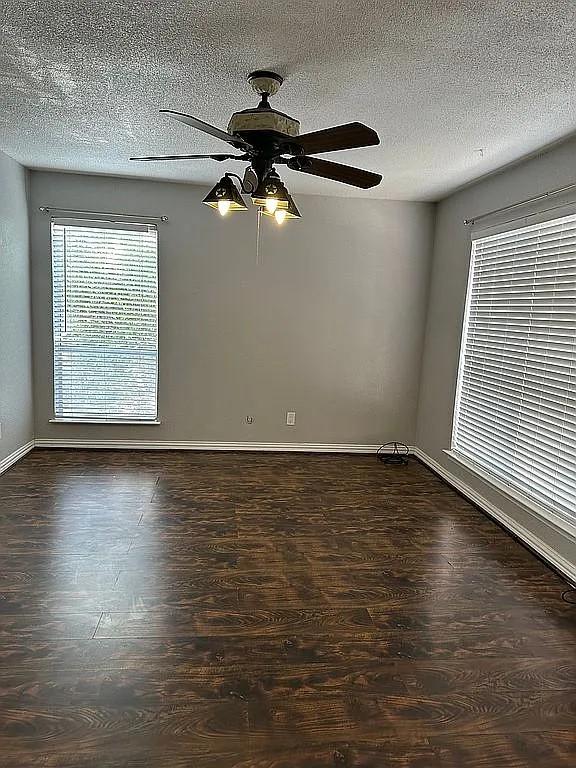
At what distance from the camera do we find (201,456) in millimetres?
4883

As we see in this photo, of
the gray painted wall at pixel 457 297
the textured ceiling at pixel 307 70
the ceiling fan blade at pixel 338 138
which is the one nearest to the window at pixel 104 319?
the textured ceiling at pixel 307 70

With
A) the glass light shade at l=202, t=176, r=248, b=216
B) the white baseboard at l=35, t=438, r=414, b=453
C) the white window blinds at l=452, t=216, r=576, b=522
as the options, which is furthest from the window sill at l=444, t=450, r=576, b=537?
the glass light shade at l=202, t=176, r=248, b=216

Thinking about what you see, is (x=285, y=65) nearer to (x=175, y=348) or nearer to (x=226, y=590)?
(x=226, y=590)

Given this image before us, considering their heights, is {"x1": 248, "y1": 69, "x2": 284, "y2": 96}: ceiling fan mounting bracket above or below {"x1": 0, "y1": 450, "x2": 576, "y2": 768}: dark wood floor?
above

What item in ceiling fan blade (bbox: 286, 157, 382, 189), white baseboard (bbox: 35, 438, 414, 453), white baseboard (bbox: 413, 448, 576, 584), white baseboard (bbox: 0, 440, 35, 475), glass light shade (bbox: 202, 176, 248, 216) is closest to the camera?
ceiling fan blade (bbox: 286, 157, 382, 189)

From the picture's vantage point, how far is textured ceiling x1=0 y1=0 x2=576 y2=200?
6.24 feet

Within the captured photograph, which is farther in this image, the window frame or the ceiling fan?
the window frame

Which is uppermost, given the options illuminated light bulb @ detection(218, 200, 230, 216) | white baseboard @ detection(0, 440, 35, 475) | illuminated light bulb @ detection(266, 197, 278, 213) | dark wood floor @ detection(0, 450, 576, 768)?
illuminated light bulb @ detection(218, 200, 230, 216)

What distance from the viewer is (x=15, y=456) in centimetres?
441

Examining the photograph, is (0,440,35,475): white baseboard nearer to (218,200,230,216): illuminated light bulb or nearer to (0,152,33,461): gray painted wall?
(0,152,33,461): gray painted wall

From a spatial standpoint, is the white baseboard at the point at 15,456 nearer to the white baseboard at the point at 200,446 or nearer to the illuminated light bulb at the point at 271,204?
the white baseboard at the point at 200,446

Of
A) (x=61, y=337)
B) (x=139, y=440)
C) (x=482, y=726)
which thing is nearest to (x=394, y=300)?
(x=139, y=440)

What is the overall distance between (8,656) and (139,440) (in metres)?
2.97

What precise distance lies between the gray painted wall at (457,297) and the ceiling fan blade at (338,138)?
162 centimetres
